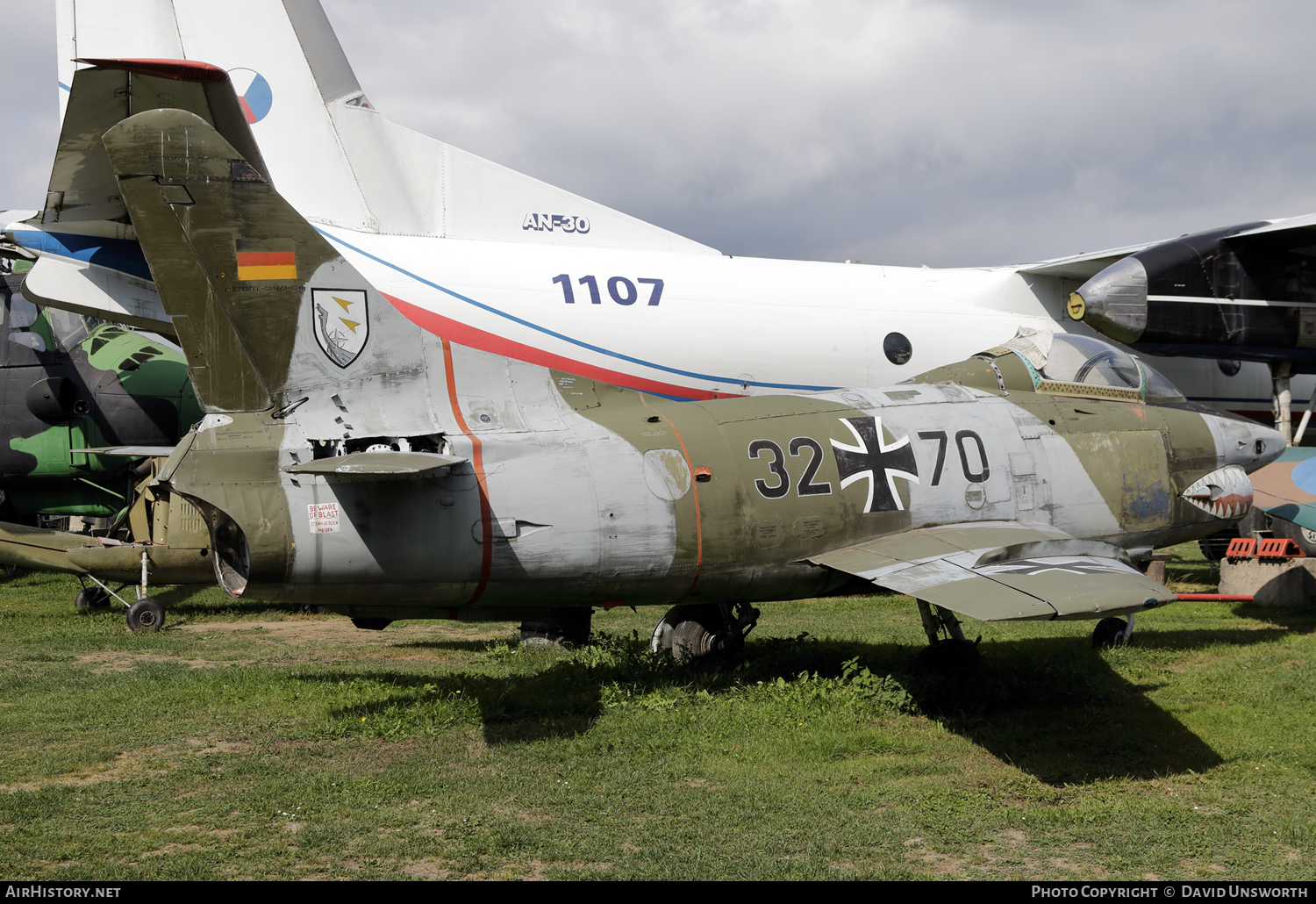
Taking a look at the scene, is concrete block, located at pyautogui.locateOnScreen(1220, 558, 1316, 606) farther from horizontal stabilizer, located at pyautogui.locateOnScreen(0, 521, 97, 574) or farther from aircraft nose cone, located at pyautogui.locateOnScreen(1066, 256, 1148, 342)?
horizontal stabilizer, located at pyautogui.locateOnScreen(0, 521, 97, 574)

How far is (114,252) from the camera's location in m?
12.7

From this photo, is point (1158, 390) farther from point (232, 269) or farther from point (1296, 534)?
point (232, 269)

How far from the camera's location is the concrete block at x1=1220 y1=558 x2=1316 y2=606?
1294cm

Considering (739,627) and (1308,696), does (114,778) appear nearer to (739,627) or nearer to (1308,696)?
(739,627)

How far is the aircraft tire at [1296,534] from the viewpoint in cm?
1234

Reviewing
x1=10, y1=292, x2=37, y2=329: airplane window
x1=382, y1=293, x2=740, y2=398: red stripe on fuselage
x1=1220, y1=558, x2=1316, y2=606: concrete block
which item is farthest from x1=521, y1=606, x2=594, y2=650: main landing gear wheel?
x1=10, y1=292, x2=37, y2=329: airplane window

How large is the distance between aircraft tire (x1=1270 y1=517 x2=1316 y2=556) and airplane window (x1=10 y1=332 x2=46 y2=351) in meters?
20.1

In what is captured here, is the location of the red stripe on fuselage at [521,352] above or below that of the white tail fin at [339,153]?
below

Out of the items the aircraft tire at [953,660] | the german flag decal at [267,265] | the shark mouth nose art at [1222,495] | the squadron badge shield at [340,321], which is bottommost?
the aircraft tire at [953,660]

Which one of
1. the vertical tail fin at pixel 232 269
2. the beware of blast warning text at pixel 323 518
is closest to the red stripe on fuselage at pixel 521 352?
the vertical tail fin at pixel 232 269

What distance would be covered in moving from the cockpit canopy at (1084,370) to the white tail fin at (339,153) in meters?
6.55

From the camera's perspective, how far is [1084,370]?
9.45 metres

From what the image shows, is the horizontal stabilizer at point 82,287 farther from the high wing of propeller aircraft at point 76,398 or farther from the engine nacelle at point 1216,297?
the engine nacelle at point 1216,297

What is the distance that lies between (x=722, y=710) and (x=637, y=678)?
1.27 m
